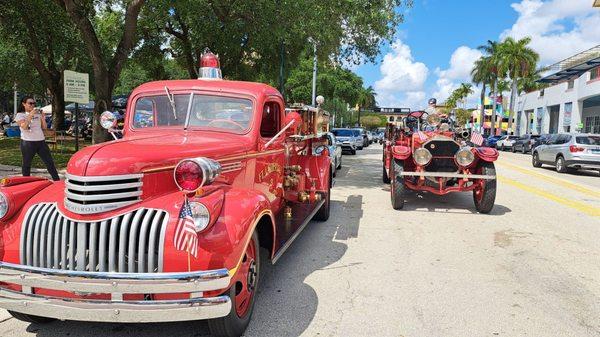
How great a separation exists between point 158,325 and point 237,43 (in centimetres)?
1451

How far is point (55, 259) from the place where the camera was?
311 cm

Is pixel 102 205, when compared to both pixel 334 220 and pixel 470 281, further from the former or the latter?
pixel 334 220

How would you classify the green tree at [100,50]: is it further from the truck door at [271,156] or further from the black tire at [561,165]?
the black tire at [561,165]

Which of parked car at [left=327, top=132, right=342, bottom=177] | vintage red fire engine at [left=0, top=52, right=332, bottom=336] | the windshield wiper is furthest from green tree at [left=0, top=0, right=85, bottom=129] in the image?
vintage red fire engine at [left=0, top=52, right=332, bottom=336]

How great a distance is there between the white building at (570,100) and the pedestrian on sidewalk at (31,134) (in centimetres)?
3586

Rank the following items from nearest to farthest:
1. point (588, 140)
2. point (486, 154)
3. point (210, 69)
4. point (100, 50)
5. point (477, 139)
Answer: point (210, 69) < point (486, 154) < point (477, 139) < point (100, 50) < point (588, 140)

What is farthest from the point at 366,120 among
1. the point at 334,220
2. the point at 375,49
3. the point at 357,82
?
the point at 334,220

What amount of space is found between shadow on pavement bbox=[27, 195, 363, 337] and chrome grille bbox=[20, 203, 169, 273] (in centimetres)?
75

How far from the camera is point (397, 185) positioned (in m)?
8.53

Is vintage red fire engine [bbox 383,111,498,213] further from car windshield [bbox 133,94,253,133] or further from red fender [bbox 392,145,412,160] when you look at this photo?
car windshield [bbox 133,94,253,133]

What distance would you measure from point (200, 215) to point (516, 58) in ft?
177

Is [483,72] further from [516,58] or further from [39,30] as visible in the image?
[39,30]

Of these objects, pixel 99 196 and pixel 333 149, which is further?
pixel 333 149

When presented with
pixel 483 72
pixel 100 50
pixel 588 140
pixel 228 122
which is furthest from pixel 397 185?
pixel 483 72
